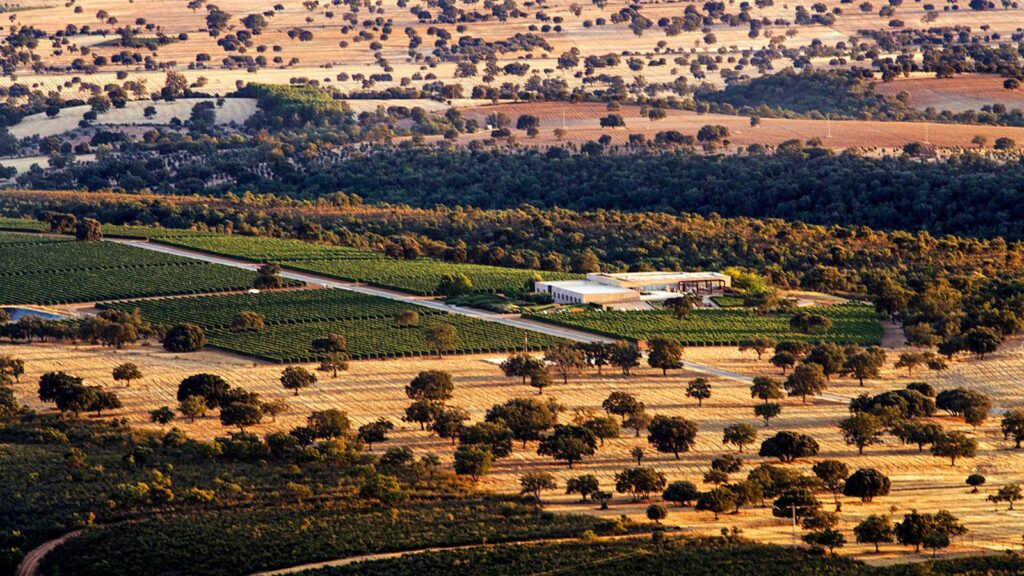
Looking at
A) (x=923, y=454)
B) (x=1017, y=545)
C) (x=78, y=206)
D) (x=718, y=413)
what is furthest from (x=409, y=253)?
(x=1017, y=545)

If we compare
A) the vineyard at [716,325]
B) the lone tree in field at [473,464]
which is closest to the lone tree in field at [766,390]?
the vineyard at [716,325]

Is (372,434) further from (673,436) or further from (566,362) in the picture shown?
(566,362)

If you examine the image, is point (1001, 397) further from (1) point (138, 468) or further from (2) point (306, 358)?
(1) point (138, 468)

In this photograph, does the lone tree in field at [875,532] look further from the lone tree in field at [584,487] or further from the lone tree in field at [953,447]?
the lone tree in field at [953,447]

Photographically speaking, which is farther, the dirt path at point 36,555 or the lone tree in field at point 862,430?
the lone tree in field at point 862,430

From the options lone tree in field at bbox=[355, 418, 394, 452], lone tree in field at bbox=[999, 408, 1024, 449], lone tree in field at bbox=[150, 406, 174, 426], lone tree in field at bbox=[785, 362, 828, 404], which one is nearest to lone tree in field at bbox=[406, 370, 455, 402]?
lone tree in field at bbox=[355, 418, 394, 452]

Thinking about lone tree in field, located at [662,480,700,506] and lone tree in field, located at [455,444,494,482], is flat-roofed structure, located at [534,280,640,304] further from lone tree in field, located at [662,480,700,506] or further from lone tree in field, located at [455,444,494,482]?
lone tree in field, located at [662,480,700,506]
